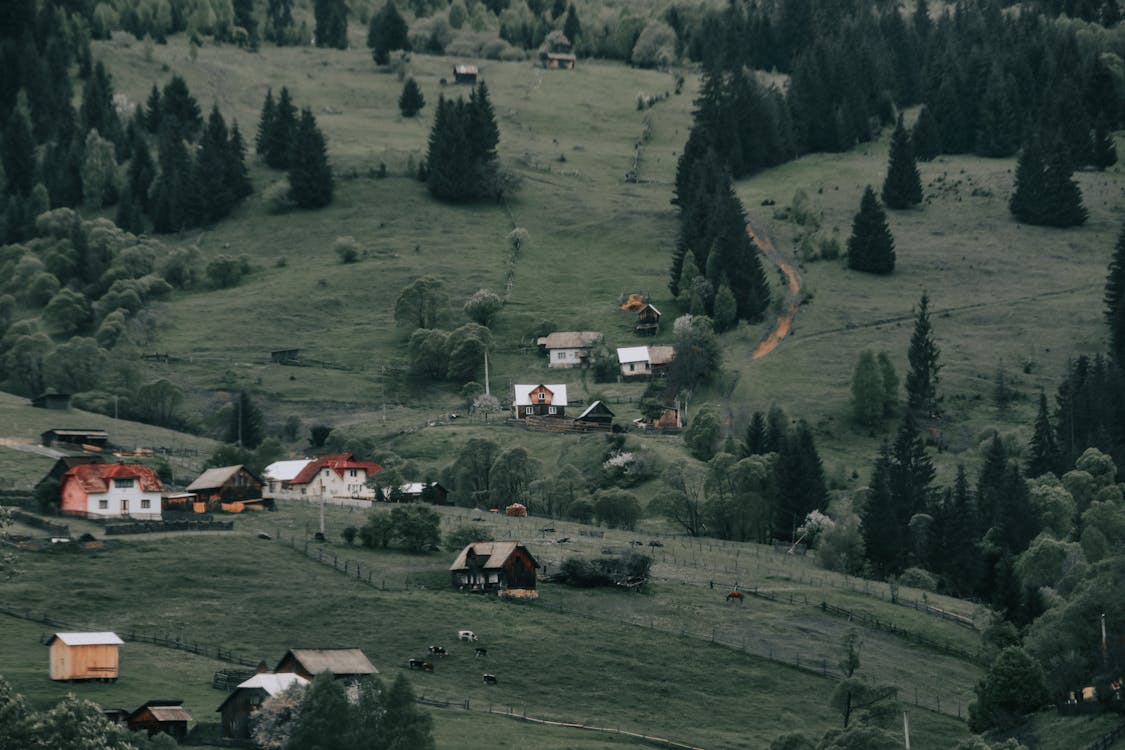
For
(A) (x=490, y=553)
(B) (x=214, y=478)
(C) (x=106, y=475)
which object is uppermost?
(A) (x=490, y=553)

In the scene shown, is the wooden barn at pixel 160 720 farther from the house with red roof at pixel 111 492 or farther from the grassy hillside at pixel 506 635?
the house with red roof at pixel 111 492

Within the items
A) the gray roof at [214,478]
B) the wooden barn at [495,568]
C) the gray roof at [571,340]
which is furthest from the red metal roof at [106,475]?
the gray roof at [571,340]

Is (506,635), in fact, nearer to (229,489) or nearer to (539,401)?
(229,489)

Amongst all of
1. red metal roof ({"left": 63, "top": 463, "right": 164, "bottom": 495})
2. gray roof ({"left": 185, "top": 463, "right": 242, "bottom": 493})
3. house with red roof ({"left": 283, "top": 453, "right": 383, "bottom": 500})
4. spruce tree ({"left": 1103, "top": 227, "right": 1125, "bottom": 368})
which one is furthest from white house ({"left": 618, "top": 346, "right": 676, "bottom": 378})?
red metal roof ({"left": 63, "top": 463, "right": 164, "bottom": 495})

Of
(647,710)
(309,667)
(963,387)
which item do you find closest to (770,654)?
(647,710)

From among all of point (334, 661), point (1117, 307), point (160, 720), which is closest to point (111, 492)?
point (334, 661)

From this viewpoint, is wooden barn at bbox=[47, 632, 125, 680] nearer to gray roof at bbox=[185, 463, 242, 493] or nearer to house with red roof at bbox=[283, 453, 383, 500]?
gray roof at bbox=[185, 463, 242, 493]

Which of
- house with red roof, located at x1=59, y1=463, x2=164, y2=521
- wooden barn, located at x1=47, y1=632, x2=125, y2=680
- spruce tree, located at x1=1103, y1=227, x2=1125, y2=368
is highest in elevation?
spruce tree, located at x1=1103, y1=227, x2=1125, y2=368
